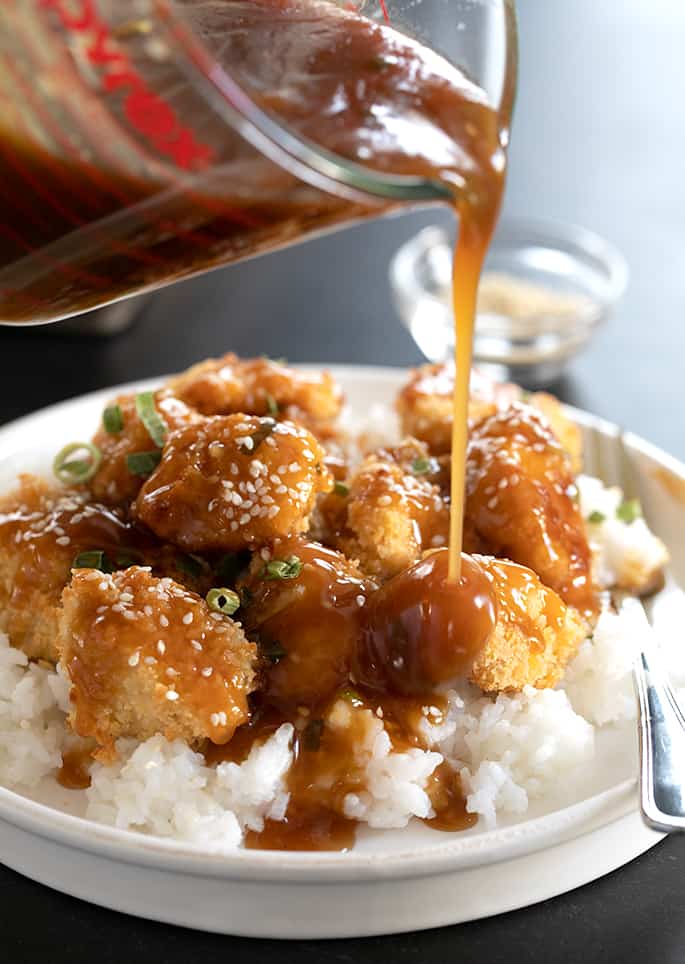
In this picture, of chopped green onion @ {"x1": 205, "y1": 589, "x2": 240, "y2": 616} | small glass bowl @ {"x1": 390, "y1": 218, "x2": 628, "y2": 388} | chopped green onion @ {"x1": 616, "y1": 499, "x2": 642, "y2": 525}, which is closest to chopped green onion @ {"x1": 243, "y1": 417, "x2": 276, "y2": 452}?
chopped green onion @ {"x1": 205, "y1": 589, "x2": 240, "y2": 616}

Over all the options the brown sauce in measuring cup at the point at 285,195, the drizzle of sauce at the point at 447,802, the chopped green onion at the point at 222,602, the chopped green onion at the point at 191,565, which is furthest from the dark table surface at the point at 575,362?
the chopped green onion at the point at 191,565

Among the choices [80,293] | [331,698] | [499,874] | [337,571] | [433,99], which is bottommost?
[499,874]

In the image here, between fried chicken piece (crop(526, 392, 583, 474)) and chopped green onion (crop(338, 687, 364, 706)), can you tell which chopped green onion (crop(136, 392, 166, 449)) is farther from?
fried chicken piece (crop(526, 392, 583, 474))

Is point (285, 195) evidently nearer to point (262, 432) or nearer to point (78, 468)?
point (262, 432)

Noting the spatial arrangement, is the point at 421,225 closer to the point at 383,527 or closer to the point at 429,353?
the point at 429,353

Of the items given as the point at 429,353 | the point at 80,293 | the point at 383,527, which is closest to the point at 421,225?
the point at 429,353

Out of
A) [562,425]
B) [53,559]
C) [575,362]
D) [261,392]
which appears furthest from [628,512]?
[575,362]
